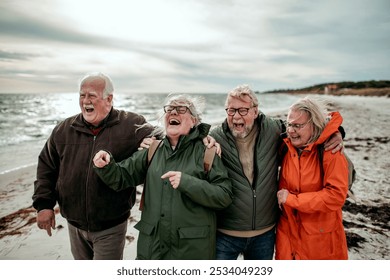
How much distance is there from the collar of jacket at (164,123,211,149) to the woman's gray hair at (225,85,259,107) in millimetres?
425

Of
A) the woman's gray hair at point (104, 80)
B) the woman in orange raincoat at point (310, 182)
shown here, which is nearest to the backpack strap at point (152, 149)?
the woman's gray hair at point (104, 80)

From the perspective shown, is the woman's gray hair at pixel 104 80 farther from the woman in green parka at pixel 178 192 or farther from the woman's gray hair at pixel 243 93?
the woman's gray hair at pixel 243 93

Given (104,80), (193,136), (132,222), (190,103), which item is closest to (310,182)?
(193,136)

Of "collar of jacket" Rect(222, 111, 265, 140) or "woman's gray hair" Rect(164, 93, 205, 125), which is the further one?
"collar of jacket" Rect(222, 111, 265, 140)

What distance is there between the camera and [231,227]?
274 cm

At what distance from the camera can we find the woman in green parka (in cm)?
242

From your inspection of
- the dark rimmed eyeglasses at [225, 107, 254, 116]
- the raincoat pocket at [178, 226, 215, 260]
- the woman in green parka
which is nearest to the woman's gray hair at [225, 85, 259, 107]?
the dark rimmed eyeglasses at [225, 107, 254, 116]

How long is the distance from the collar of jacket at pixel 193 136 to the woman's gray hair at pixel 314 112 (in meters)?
0.89

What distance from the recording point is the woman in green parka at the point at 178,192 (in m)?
2.42

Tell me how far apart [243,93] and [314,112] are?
71cm

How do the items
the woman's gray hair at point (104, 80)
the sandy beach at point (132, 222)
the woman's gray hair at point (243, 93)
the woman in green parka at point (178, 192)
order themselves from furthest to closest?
the sandy beach at point (132, 222) < the woman's gray hair at point (104, 80) < the woman's gray hair at point (243, 93) < the woman in green parka at point (178, 192)

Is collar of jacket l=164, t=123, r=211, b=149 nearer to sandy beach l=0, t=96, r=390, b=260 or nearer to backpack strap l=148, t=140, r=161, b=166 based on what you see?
backpack strap l=148, t=140, r=161, b=166

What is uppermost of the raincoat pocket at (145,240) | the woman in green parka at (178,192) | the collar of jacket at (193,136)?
the collar of jacket at (193,136)
